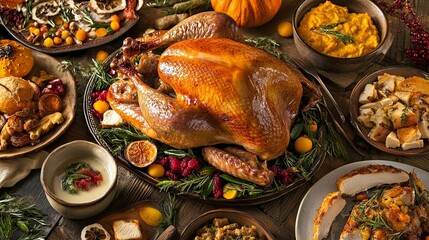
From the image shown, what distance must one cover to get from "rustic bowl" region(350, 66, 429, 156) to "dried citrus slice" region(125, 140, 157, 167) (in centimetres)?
125

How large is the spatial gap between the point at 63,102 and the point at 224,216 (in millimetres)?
1268

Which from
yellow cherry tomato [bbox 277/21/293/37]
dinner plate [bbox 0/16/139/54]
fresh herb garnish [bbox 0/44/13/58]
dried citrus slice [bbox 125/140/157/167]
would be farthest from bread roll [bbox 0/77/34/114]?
yellow cherry tomato [bbox 277/21/293/37]

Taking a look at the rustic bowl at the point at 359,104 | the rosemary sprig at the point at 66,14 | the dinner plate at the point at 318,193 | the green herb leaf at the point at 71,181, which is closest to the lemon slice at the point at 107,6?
the rosemary sprig at the point at 66,14

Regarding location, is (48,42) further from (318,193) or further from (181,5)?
(318,193)

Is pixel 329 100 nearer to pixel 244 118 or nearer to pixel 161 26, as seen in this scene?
pixel 244 118

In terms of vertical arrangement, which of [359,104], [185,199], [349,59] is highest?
[349,59]

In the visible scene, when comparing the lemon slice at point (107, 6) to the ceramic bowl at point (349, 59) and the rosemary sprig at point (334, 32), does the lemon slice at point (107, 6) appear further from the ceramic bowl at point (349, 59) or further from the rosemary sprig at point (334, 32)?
the rosemary sprig at point (334, 32)

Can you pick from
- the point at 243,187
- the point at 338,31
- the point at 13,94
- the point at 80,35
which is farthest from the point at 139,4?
the point at 243,187

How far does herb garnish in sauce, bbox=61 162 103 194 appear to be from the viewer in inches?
137

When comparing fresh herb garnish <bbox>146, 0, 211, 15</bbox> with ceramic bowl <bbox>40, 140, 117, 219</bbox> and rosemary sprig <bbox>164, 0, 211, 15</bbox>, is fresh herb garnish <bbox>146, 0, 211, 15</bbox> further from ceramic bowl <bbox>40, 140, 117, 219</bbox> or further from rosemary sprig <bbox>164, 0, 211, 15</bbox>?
ceramic bowl <bbox>40, 140, 117, 219</bbox>

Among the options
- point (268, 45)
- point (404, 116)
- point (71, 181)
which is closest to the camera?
point (71, 181)

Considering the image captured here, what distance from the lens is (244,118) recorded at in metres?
3.36

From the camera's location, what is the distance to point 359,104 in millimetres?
3984

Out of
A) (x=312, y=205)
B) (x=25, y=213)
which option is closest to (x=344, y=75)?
(x=312, y=205)
